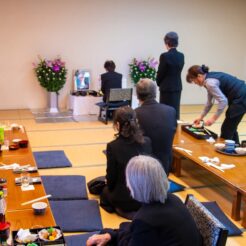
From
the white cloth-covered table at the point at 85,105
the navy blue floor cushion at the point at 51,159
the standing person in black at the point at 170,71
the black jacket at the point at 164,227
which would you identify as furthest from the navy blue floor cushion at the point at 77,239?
the white cloth-covered table at the point at 85,105

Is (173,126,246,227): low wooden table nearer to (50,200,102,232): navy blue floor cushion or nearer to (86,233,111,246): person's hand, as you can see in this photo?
(50,200,102,232): navy blue floor cushion

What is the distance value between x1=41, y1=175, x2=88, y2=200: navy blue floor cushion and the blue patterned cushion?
5.51ft

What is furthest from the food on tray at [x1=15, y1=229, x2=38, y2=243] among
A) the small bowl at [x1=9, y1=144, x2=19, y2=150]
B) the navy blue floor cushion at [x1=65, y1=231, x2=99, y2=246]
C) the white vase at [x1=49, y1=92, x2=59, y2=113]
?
the white vase at [x1=49, y1=92, x2=59, y2=113]

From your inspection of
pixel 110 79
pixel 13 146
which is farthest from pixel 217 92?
pixel 110 79

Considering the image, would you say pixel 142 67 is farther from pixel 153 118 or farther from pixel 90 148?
pixel 153 118

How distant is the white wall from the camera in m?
7.43

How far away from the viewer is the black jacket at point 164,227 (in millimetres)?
1663

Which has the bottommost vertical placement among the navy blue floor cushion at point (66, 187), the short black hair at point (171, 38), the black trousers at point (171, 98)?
the navy blue floor cushion at point (66, 187)

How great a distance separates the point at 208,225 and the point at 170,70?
3361mm

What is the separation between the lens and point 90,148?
507cm

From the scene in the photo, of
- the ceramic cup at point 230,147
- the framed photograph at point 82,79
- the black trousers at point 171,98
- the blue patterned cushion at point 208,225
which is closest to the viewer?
the blue patterned cushion at point 208,225

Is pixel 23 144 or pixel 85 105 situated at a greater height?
pixel 23 144

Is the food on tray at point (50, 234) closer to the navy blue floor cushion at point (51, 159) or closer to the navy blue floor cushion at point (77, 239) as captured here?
the navy blue floor cushion at point (77, 239)

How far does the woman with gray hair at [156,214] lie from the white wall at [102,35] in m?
6.19
